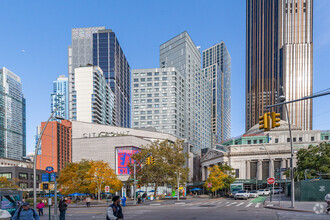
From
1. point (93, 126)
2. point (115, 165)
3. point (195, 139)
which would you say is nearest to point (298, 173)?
point (115, 165)

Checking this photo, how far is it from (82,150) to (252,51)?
143m

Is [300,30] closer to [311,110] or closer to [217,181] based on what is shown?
[311,110]

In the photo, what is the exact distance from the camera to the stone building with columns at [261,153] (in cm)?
9269

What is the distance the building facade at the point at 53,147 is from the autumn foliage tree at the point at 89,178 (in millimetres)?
101756

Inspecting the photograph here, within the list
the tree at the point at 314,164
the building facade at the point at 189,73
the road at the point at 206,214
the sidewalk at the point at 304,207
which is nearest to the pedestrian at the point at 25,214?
the road at the point at 206,214

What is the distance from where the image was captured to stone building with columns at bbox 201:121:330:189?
92688mm

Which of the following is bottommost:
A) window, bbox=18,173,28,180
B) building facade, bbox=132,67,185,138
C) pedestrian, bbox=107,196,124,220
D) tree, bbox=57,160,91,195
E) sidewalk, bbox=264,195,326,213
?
window, bbox=18,173,28,180

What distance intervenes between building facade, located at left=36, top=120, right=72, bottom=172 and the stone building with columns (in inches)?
3874

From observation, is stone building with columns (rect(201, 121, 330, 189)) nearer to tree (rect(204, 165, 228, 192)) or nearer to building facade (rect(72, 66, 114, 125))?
tree (rect(204, 165, 228, 192))

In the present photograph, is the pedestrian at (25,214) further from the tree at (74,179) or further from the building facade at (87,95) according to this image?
the building facade at (87,95)

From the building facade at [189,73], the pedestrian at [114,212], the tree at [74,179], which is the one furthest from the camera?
the building facade at [189,73]

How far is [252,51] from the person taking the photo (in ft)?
649

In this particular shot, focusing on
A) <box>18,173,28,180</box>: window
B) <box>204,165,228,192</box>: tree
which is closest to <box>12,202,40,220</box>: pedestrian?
<box>204,165,228,192</box>: tree

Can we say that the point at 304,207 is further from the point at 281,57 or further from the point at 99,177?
the point at 281,57
